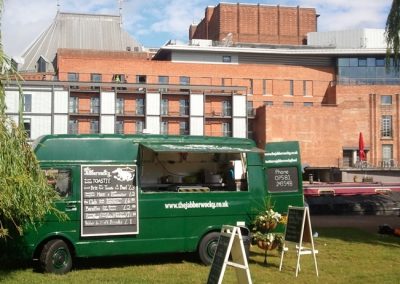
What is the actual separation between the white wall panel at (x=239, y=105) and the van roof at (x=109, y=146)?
5989 centimetres

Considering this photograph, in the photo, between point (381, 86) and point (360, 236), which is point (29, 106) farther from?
point (360, 236)

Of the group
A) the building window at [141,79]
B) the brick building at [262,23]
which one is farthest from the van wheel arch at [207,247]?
the brick building at [262,23]

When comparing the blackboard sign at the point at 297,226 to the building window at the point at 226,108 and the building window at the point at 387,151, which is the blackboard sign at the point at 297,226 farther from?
the building window at the point at 387,151

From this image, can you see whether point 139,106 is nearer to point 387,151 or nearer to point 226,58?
point 226,58

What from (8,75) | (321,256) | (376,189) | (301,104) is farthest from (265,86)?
(8,75)

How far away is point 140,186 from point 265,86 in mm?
66965

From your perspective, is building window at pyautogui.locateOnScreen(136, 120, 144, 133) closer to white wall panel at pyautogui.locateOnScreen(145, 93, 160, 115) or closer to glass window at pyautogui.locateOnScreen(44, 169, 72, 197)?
white wall panel at pyautogui.locateOnScreen(145, 93, 160, 115)

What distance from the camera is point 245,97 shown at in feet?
239

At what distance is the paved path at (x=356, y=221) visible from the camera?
70.1 ft

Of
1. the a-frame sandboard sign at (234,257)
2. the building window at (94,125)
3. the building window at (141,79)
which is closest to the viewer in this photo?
the a-frame sandboard sign at (234,257)

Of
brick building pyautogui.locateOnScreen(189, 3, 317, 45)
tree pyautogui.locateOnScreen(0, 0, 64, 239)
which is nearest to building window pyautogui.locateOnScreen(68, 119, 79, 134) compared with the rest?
brick building pyautogui.locateOnScreen(189, 3, 317, 45)

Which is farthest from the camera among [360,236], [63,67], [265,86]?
[265,86]

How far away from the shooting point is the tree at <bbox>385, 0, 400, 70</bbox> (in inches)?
685

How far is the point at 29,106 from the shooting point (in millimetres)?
63344
